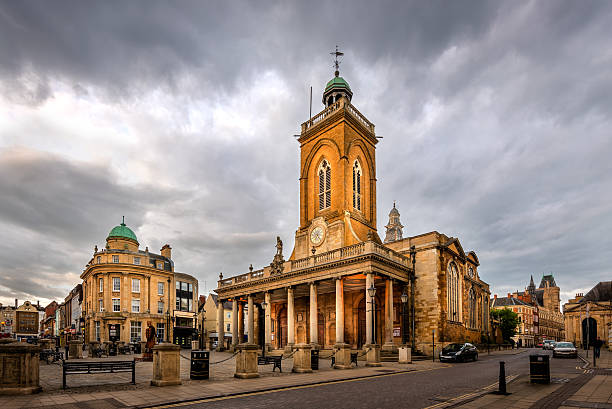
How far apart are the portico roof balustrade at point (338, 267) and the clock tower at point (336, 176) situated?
3945 mm

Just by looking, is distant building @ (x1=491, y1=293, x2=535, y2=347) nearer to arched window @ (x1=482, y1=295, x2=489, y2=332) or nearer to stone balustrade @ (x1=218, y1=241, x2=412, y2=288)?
arched window @ (x1=482, y1=295, x2=489, y2=332)

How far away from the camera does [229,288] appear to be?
1695 inches

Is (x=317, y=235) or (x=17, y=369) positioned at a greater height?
(x=317, y=235)

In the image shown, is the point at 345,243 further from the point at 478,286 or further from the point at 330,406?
the point at 330,406

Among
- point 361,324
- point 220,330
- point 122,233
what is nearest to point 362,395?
point 361,324

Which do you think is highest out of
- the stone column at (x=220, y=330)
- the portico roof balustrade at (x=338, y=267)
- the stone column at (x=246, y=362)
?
the portico roof balustrade at (x=338, y=267)

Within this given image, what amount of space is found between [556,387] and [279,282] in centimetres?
2557

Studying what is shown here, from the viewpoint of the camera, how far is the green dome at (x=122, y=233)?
5806cm

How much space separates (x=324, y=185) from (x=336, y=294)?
1360 cm

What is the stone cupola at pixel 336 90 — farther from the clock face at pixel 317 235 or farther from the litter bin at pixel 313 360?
the litter bin at pixel 313 360

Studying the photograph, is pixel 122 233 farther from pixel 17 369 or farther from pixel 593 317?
pixel 593 317

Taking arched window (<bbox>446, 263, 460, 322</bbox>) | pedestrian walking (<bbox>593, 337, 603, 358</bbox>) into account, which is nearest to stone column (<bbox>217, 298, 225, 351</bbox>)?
arched window (<bbox>446, 263, 460, 322</bbox>)

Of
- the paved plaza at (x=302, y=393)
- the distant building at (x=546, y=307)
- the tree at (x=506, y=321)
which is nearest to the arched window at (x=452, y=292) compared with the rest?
the paved plaza at (x=302, y=393)

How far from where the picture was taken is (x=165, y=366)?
44.2ft
